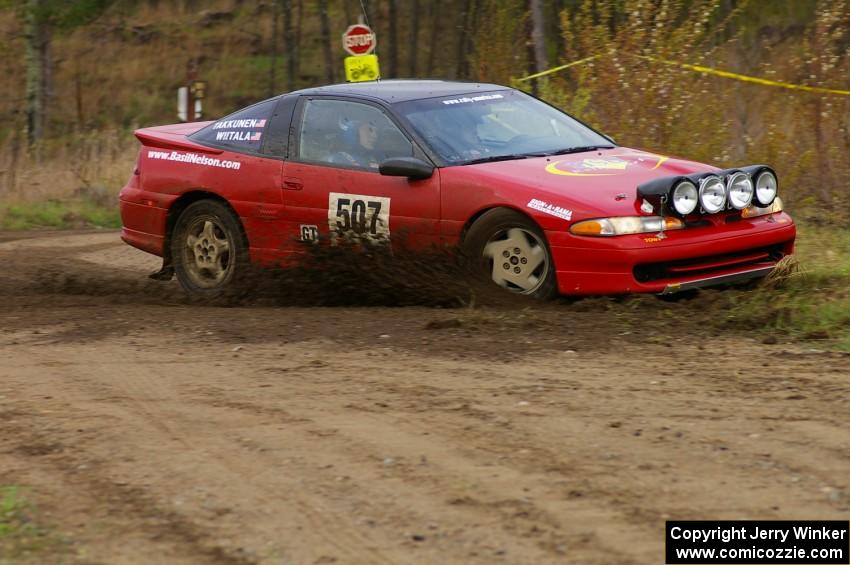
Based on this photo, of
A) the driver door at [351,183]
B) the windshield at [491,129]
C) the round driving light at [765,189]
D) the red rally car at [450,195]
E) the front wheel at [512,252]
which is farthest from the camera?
the windshield at [491,129]

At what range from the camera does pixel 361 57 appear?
1459 cm

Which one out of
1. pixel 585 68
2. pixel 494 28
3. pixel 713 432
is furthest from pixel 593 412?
pixel 494 28

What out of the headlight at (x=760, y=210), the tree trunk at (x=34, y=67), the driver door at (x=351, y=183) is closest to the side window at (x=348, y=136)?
the driver door at (x=351, y=183)

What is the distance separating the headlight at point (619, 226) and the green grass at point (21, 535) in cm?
386

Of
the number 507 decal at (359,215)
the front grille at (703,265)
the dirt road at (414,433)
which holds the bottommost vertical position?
the dirt road at (414,433)

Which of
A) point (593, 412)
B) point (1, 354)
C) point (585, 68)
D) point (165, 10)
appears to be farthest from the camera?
point (165, 10)

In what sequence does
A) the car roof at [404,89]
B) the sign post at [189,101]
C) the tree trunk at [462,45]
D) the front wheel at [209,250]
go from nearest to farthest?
the car roof at [404,89] → the front wheel at [209,250] → the sign post at [189,101] → the tree trunk at [462,45]

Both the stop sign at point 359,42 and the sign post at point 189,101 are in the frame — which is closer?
the stop sign at point 359,42

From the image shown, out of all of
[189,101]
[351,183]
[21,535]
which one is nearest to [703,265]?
[351,183]

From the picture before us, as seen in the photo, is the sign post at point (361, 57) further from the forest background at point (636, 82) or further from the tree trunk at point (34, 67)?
the tree trunk at point (34, 67)

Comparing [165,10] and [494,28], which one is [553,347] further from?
[165,10]

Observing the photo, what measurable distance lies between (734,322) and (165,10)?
122 ft

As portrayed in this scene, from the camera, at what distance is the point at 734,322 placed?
714 cm

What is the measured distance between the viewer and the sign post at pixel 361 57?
14.5 metres
